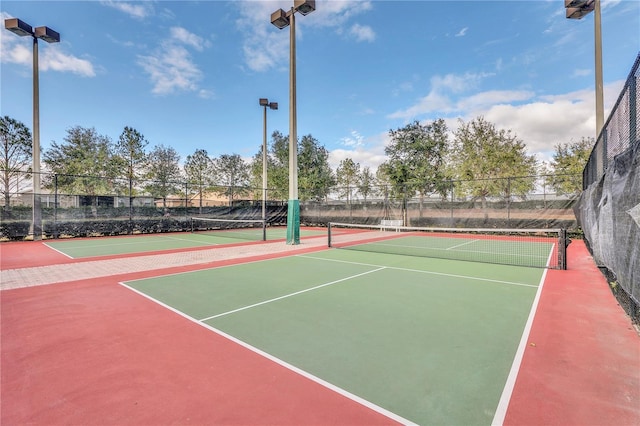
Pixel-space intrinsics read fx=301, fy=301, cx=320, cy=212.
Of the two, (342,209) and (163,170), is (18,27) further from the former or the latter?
(342,209)

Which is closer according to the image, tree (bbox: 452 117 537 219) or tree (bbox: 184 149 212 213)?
tree (bbox: 452 117 537 219)

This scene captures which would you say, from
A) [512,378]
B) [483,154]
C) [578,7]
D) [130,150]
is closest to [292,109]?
[578,7]

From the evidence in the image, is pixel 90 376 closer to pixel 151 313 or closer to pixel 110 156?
pixel 151 313

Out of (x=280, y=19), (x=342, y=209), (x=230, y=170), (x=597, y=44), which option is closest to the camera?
(x=597, y=44)

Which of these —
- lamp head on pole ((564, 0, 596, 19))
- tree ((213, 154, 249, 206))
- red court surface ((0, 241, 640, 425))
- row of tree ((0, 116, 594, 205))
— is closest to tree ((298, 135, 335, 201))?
row of tree ((0, 116, 594, 205))

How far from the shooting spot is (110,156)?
88.1 feet

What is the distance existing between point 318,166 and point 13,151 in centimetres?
2533

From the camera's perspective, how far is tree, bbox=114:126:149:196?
83.6ft

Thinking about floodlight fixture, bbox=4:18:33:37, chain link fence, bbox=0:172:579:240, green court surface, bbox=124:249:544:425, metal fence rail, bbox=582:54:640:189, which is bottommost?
green court surface, bbox=124:249:544:425

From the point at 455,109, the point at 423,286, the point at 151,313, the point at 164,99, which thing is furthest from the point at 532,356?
the point at 164,99

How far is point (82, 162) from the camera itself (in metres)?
25.7

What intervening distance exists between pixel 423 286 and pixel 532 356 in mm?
2637

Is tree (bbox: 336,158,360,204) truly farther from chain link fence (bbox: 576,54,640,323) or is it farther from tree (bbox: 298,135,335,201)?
chain link fence (bbox: 576,54,640,323)

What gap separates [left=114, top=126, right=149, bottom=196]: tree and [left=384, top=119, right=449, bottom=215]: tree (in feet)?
68.6
